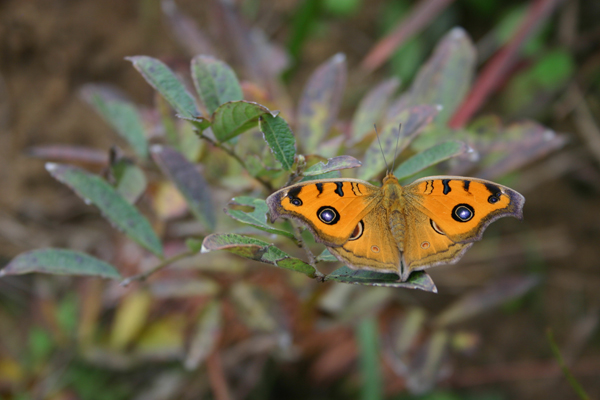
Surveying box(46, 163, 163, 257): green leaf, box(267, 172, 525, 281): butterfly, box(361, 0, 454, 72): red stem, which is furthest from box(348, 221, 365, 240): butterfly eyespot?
box(361, 0, 454, 72): red stem

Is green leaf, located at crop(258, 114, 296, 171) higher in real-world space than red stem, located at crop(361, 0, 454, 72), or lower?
lower

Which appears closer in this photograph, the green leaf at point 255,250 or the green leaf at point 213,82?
the green leaf at point 255,250

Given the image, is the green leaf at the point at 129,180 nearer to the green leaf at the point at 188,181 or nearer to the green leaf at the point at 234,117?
the green leaf at the point at 188,181

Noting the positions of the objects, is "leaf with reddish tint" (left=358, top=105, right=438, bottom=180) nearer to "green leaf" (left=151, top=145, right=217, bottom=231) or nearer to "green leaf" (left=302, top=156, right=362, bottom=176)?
"green leaf" (left=302, top=156, right=362, bottom=176)

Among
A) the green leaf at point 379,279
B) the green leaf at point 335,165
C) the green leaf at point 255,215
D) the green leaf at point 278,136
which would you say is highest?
the green leaf at point 278,136

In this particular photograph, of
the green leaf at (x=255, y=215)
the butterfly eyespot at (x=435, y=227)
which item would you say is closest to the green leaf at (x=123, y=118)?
the green leaf at (x=255, y=215)
